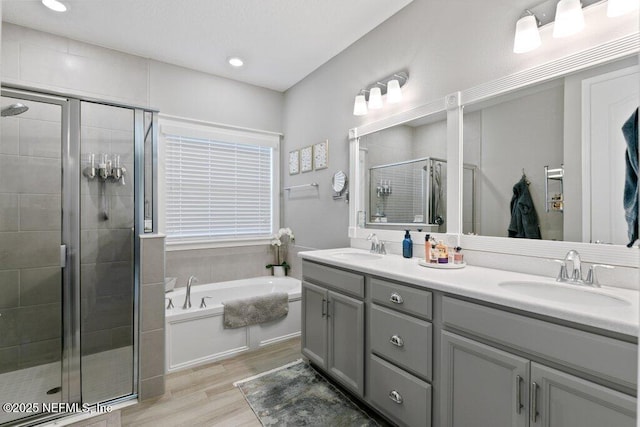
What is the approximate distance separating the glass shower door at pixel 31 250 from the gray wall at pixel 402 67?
206 cm

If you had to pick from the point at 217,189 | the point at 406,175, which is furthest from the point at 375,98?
the point at 217,189

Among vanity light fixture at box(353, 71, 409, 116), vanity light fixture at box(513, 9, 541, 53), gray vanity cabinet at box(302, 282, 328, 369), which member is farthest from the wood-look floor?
vanity light fixture at box(513, 9, 541, 53)

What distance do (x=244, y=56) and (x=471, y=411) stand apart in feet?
10.3

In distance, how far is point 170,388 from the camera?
2.24 meters

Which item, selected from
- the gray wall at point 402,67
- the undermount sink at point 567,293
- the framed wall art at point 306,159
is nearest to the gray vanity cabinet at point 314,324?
the gray wall at point 402,67

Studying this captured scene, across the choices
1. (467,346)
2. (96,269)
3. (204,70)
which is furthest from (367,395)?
(204,70)

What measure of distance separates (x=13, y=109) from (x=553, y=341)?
3151 mm

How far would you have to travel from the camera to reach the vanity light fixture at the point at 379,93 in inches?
92.7

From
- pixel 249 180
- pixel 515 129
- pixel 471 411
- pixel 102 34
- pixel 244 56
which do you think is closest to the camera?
pixel 471 411

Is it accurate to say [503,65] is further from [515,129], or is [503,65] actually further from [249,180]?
[249,180]

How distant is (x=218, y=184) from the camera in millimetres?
3467

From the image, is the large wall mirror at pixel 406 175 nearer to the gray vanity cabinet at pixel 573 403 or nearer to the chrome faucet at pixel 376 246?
the chrome faucet at pixel 376 246

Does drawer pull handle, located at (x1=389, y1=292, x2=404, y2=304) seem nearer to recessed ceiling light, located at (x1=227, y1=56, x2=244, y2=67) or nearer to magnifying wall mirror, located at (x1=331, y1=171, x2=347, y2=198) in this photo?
magnifying wall mirror, located at (x1=331, y1=171, x2=347, y2=198)

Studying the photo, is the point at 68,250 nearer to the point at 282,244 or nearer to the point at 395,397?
the point at 282,244
